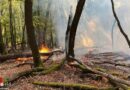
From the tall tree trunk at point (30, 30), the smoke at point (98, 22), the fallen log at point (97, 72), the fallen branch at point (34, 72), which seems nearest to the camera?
the fallen log at point (97, 72)

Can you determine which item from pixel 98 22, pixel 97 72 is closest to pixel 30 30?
pixel 97 72

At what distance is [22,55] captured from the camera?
66.9 ft

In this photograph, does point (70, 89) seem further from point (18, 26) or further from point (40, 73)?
point (18, 26)

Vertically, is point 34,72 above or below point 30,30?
below

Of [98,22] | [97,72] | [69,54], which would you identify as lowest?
[97,72]

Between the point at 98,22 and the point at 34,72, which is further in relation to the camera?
the point at 98,22

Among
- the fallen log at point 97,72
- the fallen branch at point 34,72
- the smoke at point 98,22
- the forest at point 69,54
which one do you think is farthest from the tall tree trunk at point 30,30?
the smoke at point 98,22

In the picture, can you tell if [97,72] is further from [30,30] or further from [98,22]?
[98,22]

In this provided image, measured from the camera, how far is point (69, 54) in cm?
1528

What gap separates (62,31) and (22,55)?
3003 cm

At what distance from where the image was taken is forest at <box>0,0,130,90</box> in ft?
39.1

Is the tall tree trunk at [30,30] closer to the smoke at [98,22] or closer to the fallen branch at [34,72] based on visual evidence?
the fallen branch at [34,72]

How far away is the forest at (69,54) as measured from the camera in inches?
469

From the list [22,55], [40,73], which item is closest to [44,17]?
[22,55]
